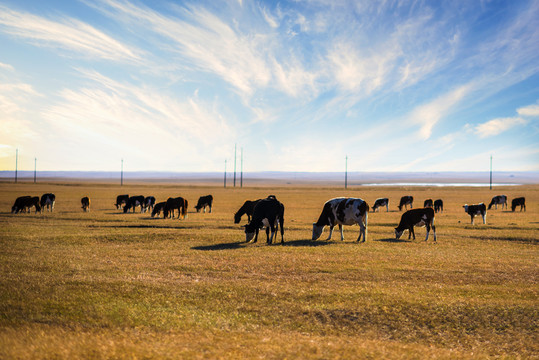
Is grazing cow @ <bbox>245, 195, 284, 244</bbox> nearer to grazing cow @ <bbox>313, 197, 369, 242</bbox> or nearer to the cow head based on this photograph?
the cow head

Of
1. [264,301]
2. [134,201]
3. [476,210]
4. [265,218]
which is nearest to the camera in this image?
[264,301]

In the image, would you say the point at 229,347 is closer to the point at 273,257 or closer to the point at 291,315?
the point at 291,315

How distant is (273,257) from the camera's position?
570 inches

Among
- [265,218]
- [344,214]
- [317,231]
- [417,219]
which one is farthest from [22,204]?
[417,219]

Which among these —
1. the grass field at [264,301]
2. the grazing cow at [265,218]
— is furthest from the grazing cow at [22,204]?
the grazing cow at [265,218]

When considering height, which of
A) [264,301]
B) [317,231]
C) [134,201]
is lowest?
[264,301]

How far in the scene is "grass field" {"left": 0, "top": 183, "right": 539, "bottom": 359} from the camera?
663 centimetres

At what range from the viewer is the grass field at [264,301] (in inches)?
261

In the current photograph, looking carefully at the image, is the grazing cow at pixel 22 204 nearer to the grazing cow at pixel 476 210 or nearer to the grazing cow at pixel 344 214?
the grazing cow at pixel 344 214

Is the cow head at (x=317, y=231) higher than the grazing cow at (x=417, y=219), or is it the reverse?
the grazing cow at (x=417, y=219)

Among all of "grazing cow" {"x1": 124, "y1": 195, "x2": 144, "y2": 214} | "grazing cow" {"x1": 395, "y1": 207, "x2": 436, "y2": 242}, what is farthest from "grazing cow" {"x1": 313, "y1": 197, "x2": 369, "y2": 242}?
"grazing cow" {"x1": 124, "y1": 195, "x2": 144, "y2": 214}

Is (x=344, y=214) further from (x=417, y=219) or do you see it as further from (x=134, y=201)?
(x=134, y=201)

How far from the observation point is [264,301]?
9148mm

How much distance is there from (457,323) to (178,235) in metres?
14.9
